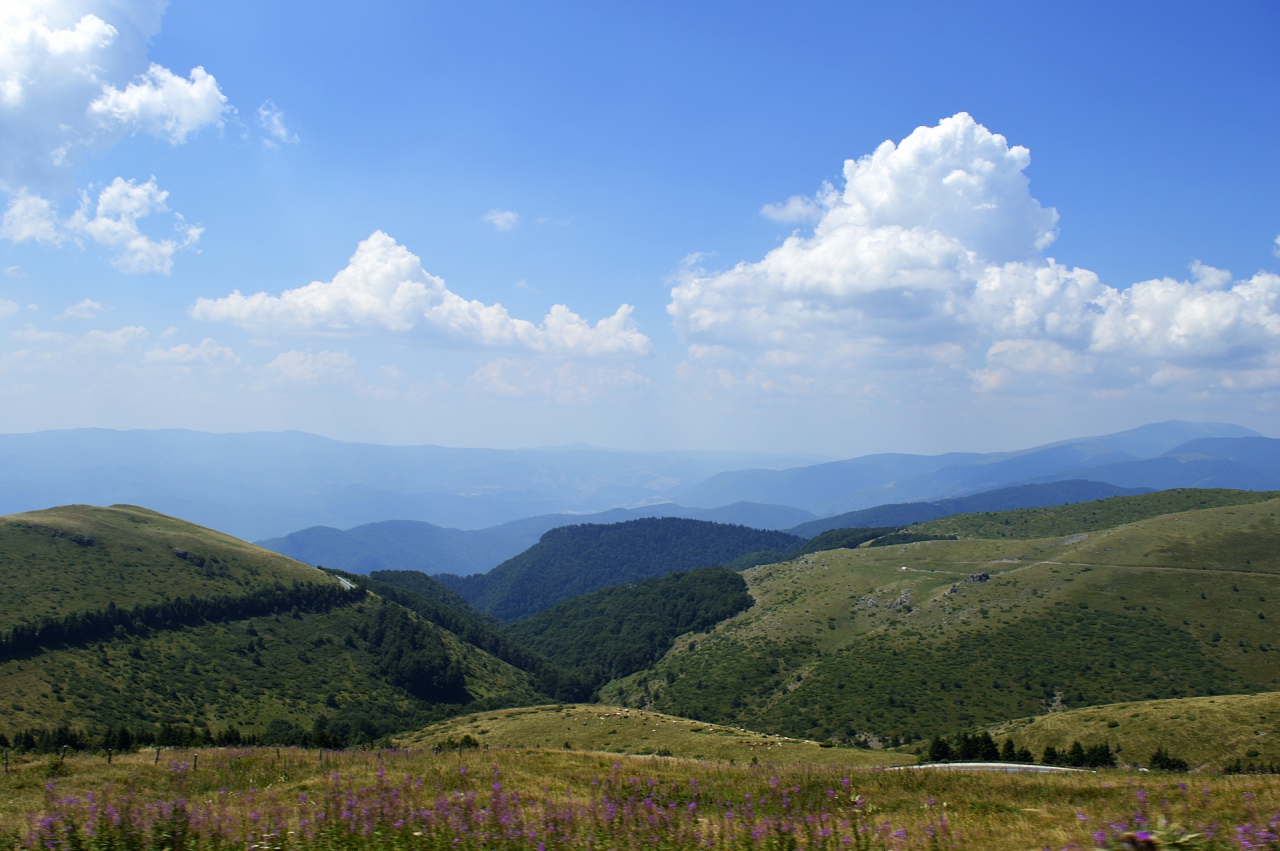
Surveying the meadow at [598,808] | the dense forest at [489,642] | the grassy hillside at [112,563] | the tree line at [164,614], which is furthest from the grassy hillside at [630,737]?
the dense forest at [489,642]

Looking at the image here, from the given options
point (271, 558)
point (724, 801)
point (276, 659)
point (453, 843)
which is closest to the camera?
point (453, 843)

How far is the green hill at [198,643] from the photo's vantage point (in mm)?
72438

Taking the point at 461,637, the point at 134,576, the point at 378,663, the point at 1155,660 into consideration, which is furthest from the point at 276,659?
the point at 1155,660

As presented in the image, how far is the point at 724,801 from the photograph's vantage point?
1220 centimetres

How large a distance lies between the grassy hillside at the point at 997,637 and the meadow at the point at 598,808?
70566 millimetres

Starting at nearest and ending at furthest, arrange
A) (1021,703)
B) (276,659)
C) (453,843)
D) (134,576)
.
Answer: (453,843) → (1021,703) → (276,659) → (134,576)

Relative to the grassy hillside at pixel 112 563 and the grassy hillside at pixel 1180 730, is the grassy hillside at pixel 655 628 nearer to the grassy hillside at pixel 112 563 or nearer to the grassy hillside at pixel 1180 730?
the grassy hillside at pixel 112 563

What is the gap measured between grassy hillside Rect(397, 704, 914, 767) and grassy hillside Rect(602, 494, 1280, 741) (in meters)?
34.2

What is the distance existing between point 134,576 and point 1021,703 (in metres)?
141

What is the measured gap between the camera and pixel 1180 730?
137 feet

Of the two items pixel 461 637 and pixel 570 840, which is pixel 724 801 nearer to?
pixel 570 840

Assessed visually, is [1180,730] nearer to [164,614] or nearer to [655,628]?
[164,614]

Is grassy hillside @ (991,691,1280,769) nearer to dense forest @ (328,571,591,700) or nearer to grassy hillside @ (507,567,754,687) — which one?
grassy hillside @ (507,567,754,687)

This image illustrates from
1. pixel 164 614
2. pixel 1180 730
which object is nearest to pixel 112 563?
pixel 164 614
